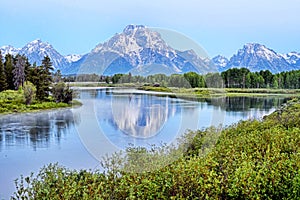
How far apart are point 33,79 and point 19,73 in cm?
234

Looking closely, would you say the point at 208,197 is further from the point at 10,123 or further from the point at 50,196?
the point at 10,123

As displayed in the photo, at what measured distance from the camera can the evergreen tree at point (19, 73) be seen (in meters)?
33.9

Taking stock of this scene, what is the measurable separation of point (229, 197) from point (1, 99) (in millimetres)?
28457

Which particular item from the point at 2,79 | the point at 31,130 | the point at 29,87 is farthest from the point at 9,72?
the point at 31,130

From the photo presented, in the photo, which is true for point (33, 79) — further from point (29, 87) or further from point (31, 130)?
point (31, 130)

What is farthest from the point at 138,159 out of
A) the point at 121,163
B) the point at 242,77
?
the point at 242,77

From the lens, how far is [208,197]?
125 inches

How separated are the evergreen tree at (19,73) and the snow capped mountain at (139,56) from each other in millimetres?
30812

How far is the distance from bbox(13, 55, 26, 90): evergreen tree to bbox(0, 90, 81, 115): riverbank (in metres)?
2.84

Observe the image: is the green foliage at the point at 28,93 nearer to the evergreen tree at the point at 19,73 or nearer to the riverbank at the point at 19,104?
the riverbank at the point at 19,104

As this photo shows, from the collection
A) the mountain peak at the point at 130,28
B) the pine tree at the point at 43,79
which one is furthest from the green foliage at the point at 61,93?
the mountain peak at the point at 130,28

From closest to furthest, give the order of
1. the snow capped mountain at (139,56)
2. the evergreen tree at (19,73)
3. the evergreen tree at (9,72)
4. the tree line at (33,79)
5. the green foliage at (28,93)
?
the snow capped mountain at (139,56), the green foliage at (28,93), the tree line at (33,79), the evergreen tree at (19,73), the evergreen tree at (9,72)

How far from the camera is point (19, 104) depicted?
27.5 meters

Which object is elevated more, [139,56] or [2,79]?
[139,56]
